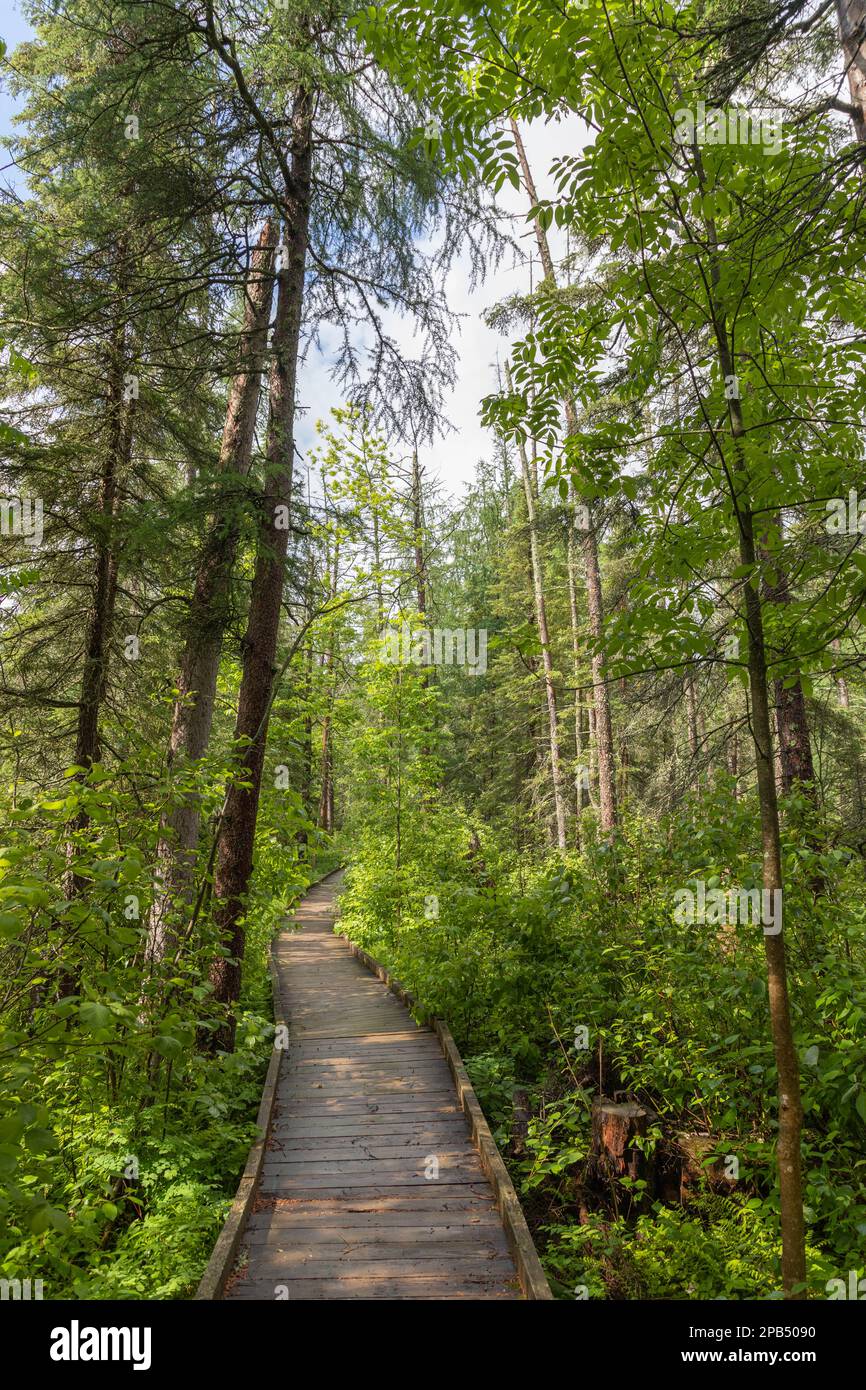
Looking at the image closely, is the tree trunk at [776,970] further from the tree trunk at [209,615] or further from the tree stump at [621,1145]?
the tree trunk at [209,615]

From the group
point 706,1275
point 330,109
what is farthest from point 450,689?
point 706,1275

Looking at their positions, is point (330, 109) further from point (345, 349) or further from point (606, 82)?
point (606, 82)

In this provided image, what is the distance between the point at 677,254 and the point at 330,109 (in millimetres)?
6857

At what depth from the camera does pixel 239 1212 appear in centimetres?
404

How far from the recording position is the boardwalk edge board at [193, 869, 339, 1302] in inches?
136

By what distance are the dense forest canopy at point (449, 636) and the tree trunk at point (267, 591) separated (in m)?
0.04

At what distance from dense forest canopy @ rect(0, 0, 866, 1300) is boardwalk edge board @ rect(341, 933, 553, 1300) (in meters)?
0.28

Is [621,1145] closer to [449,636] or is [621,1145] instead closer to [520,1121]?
[520,1121]

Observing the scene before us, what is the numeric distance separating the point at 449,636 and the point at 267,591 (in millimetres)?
3659

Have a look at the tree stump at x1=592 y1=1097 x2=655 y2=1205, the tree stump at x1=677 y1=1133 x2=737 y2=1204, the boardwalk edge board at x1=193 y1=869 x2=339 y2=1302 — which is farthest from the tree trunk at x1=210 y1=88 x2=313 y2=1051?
the tree stump at x1=677 y1=1133 x2=737 y2=1204

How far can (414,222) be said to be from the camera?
26.0 feet
